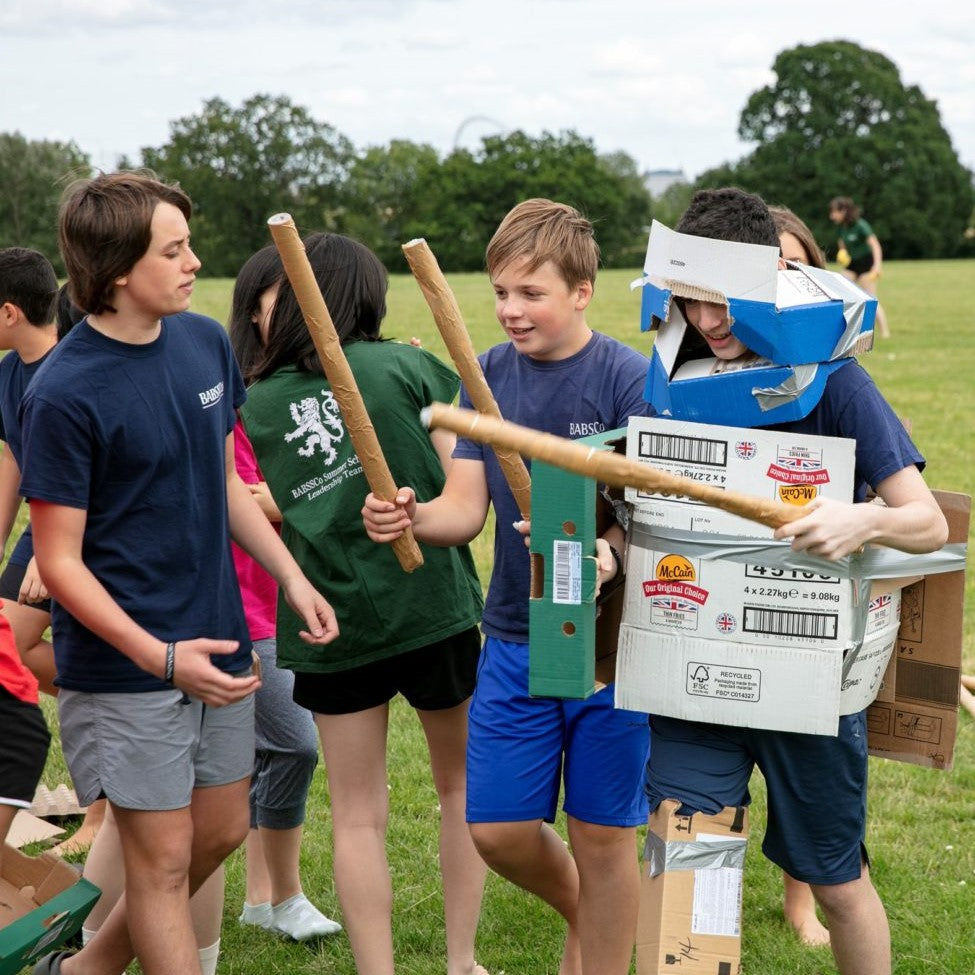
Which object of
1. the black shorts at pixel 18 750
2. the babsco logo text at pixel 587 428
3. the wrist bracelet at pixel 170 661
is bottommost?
the black shorts at pixel 18 750

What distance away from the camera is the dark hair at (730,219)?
3.10m

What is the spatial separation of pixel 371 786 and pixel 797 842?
1143 mm

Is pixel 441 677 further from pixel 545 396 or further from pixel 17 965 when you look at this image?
pixel 17 965

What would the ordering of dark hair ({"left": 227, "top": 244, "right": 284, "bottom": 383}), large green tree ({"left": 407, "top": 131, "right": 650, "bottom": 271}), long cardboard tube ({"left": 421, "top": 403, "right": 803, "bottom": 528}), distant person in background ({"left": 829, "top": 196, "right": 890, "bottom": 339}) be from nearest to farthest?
long cardboard tube ({"left": 421, "top": 403, "right": 803, "bottom": 528}) < dark hair ({"left": 227, "top": 244, "right": 284, "bottom": 383}) < distant person in background ({"left": 829, "top": 196, "right": 890, "bottom": 339}) < large green tree ({"left": 407, "top": 131, "right": 650, "bottom": 271})

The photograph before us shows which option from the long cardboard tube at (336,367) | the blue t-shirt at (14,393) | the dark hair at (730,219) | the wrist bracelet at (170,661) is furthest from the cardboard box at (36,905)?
the dark hair at (730,219)

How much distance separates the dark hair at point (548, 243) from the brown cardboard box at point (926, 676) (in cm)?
101

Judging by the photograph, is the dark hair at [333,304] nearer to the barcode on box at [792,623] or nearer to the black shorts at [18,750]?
the black shorts at [18,750]

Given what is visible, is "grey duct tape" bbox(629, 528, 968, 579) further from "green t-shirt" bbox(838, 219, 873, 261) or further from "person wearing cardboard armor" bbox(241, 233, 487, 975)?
"green t-shirt" bbox(838, 219, 873, 261)

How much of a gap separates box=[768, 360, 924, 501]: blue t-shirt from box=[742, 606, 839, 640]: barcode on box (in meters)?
0.31

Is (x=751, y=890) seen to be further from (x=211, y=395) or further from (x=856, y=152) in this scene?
(x=856, y=152)

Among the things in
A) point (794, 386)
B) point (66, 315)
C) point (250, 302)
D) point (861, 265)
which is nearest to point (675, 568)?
point (794, 386)

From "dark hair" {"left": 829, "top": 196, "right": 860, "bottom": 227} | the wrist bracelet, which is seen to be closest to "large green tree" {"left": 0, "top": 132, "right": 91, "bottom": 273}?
"dark hair" {"left": 829, "top": 196, "right": 860, "bottom": 227}

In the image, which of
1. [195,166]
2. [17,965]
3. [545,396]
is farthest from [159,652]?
[195,166]

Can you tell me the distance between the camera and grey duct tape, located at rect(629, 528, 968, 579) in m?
2.96
